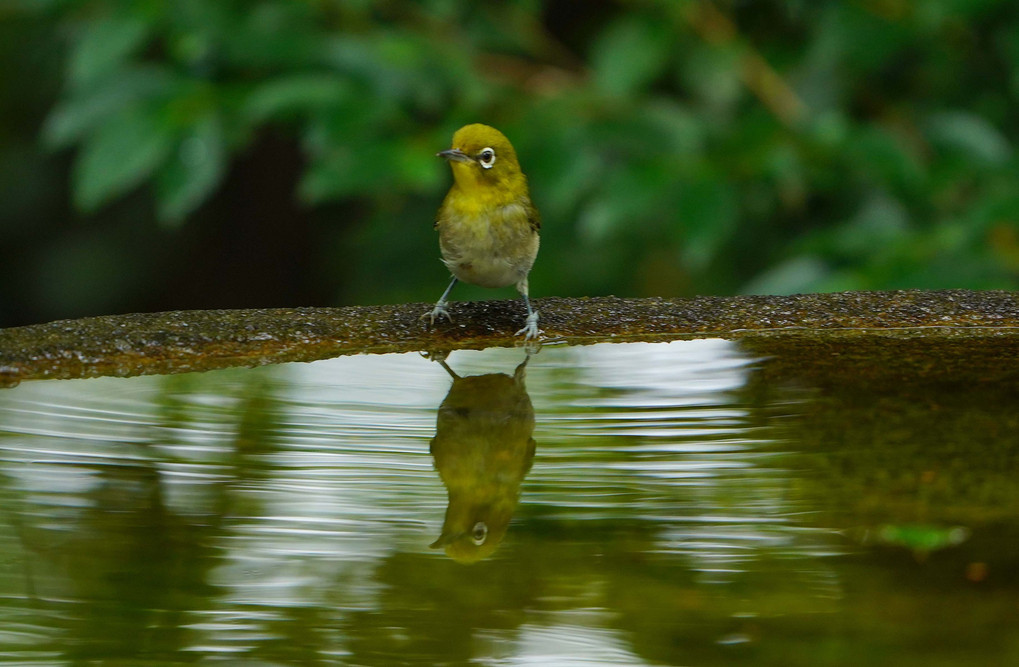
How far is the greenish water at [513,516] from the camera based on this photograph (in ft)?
3.95

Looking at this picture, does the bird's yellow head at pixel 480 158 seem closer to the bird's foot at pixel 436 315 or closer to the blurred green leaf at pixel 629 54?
the bird's foot at pixel 436 315

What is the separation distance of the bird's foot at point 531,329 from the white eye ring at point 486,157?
1.27ft

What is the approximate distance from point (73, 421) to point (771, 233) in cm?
240

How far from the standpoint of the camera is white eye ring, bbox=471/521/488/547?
4.76ft

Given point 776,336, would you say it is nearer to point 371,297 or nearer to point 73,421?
point 73,421

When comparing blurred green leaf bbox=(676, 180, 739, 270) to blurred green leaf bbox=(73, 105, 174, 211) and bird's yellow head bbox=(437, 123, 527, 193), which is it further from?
blurred green leaf bbox=(73, 105, 174, 211)

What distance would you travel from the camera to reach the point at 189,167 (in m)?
3.23

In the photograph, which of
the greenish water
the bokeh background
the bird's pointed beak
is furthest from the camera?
the bokeh background

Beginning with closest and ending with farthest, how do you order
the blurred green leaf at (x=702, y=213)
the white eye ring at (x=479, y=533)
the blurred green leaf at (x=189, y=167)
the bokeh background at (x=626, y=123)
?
the white eye ring at (x=479, y=533), the blurred green leaf at (x=702, y=213), the bokeh background at (x=626, y=123), the blurred green leaf at (x=189, y=167)

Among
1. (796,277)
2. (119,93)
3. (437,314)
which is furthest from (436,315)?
(119,93)

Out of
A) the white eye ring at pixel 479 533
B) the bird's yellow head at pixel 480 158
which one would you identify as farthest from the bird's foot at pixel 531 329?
the white eye ring at pixel 479 533

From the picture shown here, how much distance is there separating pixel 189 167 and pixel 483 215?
3.08 feet

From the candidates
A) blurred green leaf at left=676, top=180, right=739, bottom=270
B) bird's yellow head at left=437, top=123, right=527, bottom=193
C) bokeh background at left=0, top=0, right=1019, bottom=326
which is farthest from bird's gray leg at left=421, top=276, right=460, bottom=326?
blurred green leaf at left=676, top=180, right=739, bottom=270

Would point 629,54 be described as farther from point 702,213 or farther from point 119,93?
point 119,93
